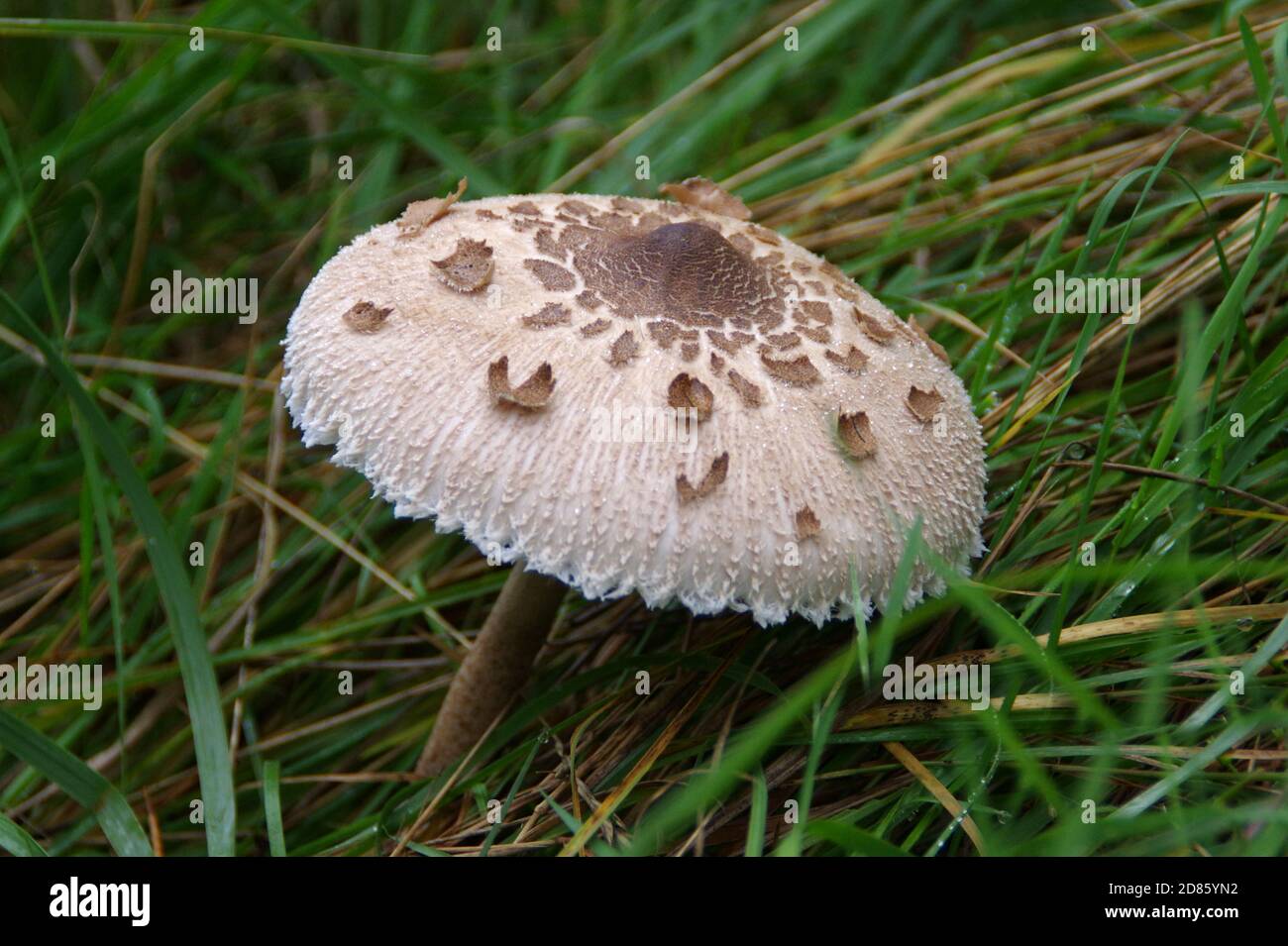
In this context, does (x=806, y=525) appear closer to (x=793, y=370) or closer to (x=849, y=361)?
(x=793, y=370)

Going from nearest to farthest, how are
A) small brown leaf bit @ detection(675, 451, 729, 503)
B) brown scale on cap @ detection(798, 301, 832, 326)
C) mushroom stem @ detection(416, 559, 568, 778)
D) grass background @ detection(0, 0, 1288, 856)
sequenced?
small brown leaf bit @ detection(675, 451, 729, 503) → grass background @ detection(0, 0, 1288, 856) → brown scale on cap @ detection(798, 301, 832, 326) → mushroom stem @ detection(416, 559, 568, 778)

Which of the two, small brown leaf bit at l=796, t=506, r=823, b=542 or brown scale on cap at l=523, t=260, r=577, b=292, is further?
brown scale on cap at l=523, t=260, r=577, b=292

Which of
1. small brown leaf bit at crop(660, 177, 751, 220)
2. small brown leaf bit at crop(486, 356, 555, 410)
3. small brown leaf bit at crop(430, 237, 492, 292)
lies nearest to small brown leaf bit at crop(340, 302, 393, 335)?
small brown leaf bit at crop(430, 237, 492, 292)

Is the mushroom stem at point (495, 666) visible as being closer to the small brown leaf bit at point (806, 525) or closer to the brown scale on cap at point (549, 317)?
the brown scale on cap at point (549, 317)

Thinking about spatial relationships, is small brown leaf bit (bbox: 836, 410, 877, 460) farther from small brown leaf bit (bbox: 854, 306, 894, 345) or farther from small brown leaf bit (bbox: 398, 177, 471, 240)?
small brown leaf bit (bbox: 398, 177, 471, 240)

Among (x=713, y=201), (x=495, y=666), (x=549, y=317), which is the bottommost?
(x=495, y=666)

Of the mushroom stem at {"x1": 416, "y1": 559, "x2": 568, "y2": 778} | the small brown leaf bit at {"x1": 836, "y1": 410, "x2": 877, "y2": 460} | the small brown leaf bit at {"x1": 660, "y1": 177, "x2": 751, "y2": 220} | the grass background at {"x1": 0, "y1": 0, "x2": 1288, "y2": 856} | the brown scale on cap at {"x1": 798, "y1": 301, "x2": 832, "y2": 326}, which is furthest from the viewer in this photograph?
the small brown leaf bit at {"x1": 660, "y1": 177, "x2": 751, "y2": 220}

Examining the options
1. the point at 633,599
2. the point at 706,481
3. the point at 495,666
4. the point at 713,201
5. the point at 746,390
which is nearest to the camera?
the point at 706,481

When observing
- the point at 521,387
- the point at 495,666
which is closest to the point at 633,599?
the point at 495,666
